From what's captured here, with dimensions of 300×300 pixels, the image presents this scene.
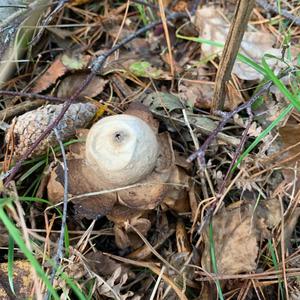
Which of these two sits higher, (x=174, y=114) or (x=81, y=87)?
(x=81, y=87)

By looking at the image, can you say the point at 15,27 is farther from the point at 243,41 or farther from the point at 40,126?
the point at 243,41

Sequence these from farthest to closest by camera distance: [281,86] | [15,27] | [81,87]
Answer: [15,27], [81,87], [281,86]

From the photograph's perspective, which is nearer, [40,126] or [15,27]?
[40,126]

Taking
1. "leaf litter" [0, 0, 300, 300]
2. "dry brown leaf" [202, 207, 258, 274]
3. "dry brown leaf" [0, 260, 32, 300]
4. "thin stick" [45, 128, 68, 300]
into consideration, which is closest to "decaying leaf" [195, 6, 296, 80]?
"leaf litter" [0, 0, 300, 300]

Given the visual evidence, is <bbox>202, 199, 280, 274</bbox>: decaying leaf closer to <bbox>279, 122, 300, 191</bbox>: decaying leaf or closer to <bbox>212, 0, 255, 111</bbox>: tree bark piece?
<bbox>279, 122, 300, 191</bbox>: decaying leaf

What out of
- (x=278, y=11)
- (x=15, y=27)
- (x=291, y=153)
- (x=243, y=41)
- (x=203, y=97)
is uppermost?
(x=15, y=27)

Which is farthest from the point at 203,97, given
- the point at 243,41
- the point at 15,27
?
the point at 15,27
